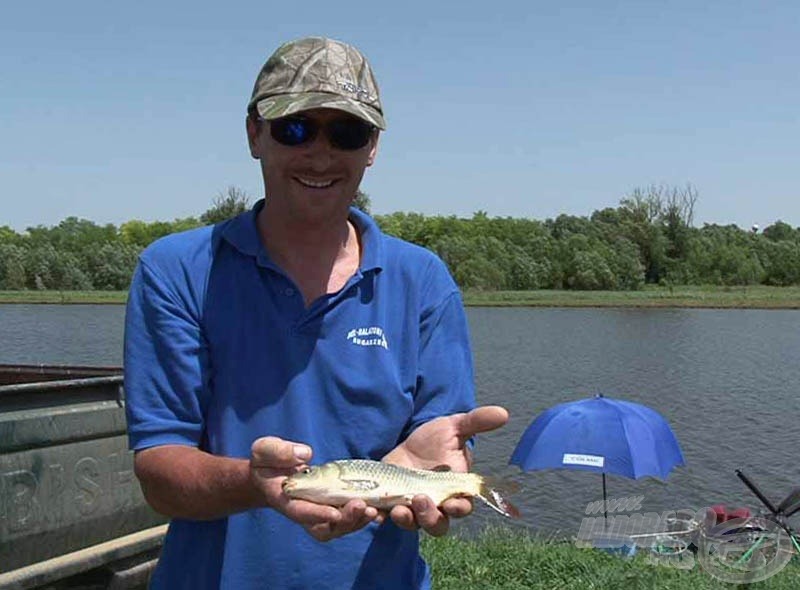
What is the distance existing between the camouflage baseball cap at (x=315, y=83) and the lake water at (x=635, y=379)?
1841 millimetres

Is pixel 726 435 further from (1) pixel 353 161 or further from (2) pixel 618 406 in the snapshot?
(1) pixel 353 161

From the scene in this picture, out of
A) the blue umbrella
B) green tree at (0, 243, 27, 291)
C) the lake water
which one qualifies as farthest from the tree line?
the blue umbrella

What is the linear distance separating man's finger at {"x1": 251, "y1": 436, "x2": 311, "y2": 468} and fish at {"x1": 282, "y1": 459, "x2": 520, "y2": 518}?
0.05m

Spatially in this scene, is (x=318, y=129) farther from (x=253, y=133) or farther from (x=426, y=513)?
(x=426, y=513)

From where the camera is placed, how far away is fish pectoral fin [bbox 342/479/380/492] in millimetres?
2219

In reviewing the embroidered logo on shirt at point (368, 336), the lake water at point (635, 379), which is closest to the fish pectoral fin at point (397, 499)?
the embroidered logo on shirt at point (368, 336)

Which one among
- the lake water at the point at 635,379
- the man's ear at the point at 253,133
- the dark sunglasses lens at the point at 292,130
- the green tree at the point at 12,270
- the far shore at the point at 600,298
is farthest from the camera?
the green tree at the point at 12,270

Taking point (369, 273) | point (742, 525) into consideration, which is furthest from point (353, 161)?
point (742, 525)

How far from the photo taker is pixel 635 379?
3216cm

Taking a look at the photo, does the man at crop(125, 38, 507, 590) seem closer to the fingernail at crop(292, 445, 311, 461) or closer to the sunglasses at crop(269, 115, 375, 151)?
the sunglasses at crop(269, 115, 375, 151)

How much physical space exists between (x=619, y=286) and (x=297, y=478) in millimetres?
91622

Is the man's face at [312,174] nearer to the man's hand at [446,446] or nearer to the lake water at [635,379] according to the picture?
the man's hand at [446,446]

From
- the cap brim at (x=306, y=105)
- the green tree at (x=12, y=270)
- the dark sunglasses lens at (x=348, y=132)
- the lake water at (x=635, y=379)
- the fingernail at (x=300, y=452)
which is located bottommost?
the lake water at (x=635, y=379)

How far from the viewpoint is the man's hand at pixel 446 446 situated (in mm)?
2330
